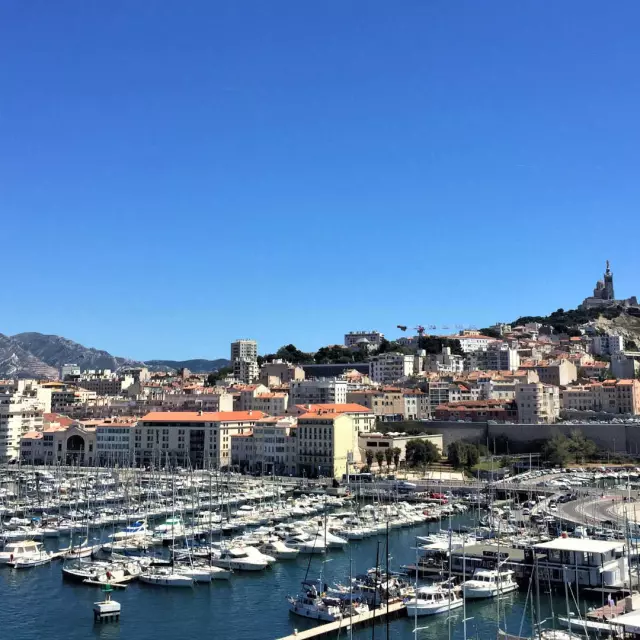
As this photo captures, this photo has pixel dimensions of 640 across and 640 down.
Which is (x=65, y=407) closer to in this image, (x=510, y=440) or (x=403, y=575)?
(x=510, y=440)

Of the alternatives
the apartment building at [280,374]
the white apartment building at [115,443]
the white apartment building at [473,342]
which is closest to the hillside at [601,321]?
the white apartment building at [473,342]

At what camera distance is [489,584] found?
27.0 meters

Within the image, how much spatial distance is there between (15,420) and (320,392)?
90.3 ft

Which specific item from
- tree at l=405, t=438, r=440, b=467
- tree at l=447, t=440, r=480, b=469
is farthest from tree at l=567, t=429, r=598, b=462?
tree at l=405, t=438, r=440, b=467

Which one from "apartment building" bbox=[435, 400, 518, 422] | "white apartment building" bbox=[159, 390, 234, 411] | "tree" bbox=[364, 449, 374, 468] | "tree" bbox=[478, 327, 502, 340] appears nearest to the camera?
"tree" bbox=[364, 449, 374, 468]

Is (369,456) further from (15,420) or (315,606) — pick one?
(315,606)

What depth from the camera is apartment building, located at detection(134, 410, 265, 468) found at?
212 ft

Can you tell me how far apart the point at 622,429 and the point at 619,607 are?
4006 cm

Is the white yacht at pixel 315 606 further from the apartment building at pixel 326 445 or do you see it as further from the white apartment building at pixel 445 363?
the white apartment building at pixel 445 363

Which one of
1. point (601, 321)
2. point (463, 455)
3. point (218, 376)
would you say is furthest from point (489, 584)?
point (601, 321)

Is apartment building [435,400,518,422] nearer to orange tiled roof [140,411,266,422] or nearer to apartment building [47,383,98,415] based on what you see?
orange tiled roof [140,411,266,422]

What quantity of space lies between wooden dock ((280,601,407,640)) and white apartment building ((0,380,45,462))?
55.8 metres

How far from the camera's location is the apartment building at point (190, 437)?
64.7 meters

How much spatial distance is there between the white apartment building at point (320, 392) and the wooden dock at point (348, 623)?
51.9 metres
